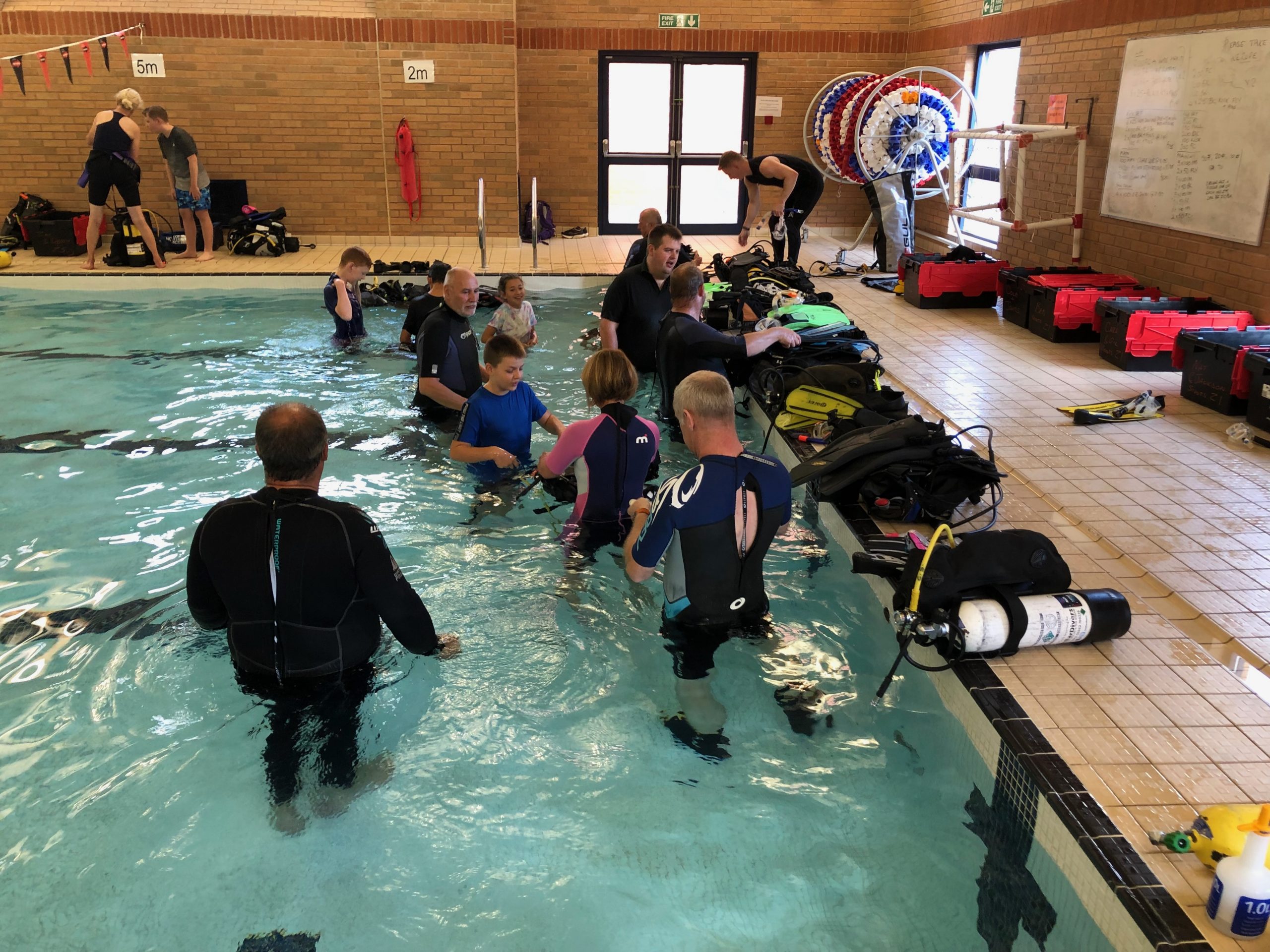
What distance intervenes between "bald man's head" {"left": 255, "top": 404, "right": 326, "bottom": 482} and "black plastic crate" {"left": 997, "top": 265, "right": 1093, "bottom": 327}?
745 cm

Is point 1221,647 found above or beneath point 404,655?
above

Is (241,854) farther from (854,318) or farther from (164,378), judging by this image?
(854,318)

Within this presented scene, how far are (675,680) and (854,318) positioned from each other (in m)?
5.96

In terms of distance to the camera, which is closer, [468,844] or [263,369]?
[468,844]

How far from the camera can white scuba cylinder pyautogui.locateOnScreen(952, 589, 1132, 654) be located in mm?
3277

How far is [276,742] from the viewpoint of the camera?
305 cm

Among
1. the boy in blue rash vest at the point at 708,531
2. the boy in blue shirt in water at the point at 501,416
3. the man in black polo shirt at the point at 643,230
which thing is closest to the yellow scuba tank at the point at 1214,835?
the boy in blue rash vest at the point at 708,531

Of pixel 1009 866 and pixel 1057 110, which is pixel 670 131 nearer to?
pixel 1057 110

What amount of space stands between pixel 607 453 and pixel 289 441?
5.25 feet

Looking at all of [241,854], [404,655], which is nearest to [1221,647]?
[404,655]

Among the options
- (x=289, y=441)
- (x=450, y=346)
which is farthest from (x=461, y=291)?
(x=289, y=441)

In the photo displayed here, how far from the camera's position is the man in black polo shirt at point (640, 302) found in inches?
243

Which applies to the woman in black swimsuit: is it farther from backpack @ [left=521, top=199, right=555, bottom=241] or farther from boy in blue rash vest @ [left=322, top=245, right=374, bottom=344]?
backpack @ [left=521, top=199, right=555, bottom=241]

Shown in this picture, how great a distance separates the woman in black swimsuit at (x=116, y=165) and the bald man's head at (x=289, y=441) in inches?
396
